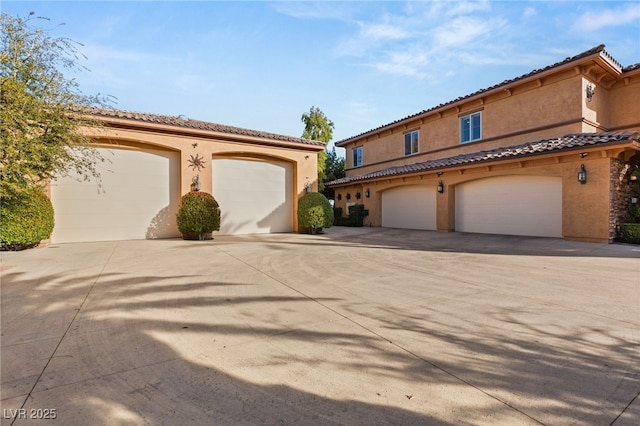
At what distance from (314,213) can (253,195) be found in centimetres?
306

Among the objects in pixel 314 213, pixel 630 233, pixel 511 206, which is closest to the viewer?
pixel 630 233

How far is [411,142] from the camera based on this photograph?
18.5m

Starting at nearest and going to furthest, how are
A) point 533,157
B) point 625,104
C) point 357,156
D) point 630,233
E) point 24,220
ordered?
point 24,220
point 630,233
point 533,157
point 625,104
point 357,156

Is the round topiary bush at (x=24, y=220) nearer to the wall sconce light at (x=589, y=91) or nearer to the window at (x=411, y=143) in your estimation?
the window at (x=411, y=143)

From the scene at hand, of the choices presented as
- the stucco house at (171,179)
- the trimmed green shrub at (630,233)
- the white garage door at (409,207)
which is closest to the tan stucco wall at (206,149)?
the stucco house at (171,179)

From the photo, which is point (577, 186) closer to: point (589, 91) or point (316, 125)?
point (589, 91)

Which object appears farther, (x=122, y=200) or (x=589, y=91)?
(x=589, y=91)

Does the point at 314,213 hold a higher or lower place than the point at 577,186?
lower

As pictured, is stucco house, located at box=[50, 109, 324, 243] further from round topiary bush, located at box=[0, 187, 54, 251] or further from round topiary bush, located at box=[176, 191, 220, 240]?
round topiary bush, located at box=[0, 187, 54, 251]

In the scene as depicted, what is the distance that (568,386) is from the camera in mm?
2240

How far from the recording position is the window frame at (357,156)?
22.6 meters

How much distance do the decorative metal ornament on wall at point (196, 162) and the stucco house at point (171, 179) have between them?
4cm

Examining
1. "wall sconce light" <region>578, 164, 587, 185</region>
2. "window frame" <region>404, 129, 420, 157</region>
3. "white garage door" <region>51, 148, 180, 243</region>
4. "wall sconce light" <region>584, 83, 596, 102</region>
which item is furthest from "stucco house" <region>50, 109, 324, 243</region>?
"wall sconce light" <region>584, 83, 596, 102</region>

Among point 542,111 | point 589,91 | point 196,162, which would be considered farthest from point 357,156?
point 589,91
